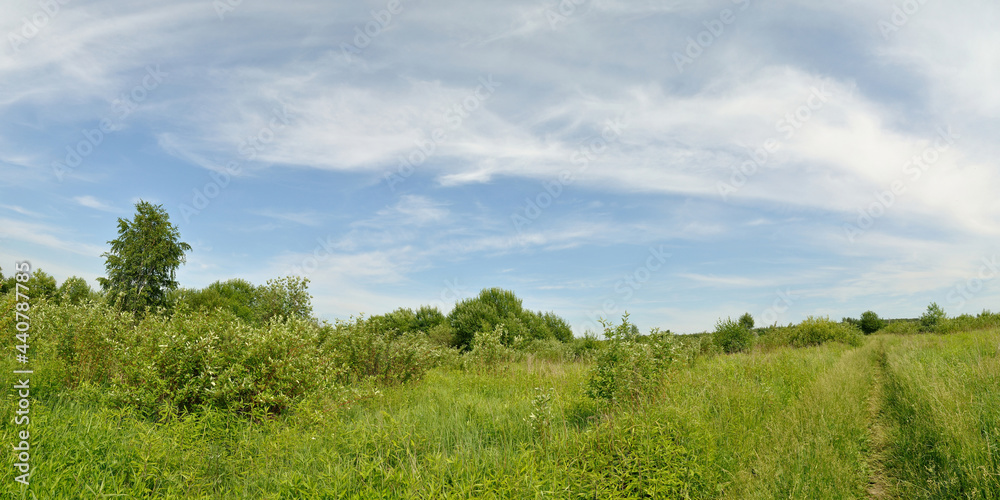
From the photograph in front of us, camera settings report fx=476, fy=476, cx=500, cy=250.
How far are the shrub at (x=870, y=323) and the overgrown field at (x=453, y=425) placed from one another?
49.8 m

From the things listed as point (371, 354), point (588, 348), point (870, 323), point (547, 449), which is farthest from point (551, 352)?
point (870, 323)

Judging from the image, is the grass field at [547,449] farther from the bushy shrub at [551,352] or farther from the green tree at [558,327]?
the green tree at [558,327]

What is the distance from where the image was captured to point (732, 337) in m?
20.8

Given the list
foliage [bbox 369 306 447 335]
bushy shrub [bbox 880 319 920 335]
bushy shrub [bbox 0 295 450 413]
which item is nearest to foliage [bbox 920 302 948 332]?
bushy shrub [bbox 880 319 920 335]

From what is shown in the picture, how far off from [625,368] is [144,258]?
31.5 metres

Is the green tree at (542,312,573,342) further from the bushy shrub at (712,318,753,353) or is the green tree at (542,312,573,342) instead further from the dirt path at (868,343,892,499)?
the dirt path at (868,343,892,499)

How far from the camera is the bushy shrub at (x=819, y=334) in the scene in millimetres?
27805

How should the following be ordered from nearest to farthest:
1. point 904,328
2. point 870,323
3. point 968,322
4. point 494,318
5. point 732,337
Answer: point 732,337 → point 968,322 → point 494,318 → point 904,328 → point 870,323

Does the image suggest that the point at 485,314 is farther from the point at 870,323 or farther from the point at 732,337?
the point at 870,323

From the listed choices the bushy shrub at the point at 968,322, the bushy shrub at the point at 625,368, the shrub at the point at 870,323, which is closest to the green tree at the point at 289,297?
the bushy shrub at the point at 625,368

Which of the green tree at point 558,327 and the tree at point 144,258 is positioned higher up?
the tree at point 144,258

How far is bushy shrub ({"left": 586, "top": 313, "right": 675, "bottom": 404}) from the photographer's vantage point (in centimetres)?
786

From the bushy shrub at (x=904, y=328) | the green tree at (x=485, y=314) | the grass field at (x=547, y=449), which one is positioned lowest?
the grass field at (x=547, y=449)

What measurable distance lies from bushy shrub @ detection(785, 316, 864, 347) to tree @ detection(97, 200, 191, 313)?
38191mm
